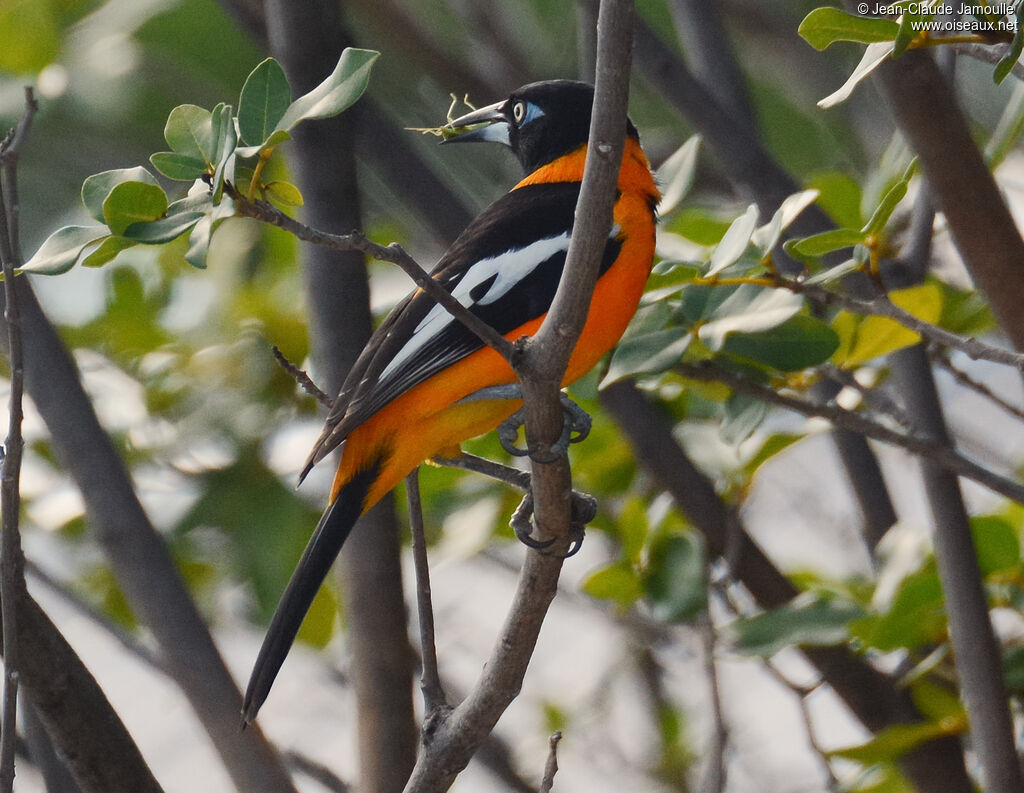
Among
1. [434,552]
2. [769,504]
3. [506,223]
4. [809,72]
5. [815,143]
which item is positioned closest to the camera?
[506,223]

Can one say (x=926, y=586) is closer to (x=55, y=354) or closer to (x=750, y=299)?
(x=750, y=299)

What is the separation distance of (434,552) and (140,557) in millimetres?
976

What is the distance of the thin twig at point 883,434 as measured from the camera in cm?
223

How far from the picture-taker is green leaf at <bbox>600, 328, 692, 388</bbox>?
2129 mm

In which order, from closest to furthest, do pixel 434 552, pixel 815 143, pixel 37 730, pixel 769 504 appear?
pixel 37 730 < pixel 434 552 < pixel 769 504 < pixel 815 143

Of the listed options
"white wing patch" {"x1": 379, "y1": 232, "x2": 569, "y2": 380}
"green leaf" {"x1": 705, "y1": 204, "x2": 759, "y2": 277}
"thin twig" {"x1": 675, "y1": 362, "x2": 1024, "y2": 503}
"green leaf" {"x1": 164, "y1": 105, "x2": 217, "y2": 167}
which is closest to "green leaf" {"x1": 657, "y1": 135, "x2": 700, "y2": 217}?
"white wing patch" {"x1": 379, "y1": 232, "x2": 569, "y2": 380}

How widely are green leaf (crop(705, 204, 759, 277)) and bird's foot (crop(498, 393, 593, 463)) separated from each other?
0.34 meters

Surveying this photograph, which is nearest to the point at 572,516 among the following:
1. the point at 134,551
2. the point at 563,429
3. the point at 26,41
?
the point at 563,429

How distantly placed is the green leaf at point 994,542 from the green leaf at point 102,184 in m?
1.81

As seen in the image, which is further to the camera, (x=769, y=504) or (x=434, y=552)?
(x=769, y=504)

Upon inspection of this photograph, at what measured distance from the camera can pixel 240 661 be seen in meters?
4.41

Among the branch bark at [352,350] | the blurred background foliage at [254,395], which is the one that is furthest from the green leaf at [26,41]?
the branch bark at [352,350]

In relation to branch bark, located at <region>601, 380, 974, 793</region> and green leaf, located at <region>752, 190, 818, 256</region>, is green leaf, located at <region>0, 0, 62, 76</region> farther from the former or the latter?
green leaf, located at <region>752, 190, 818, 256</region>

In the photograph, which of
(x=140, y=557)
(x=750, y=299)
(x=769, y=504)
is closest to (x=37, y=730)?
(x=140, y=557)
